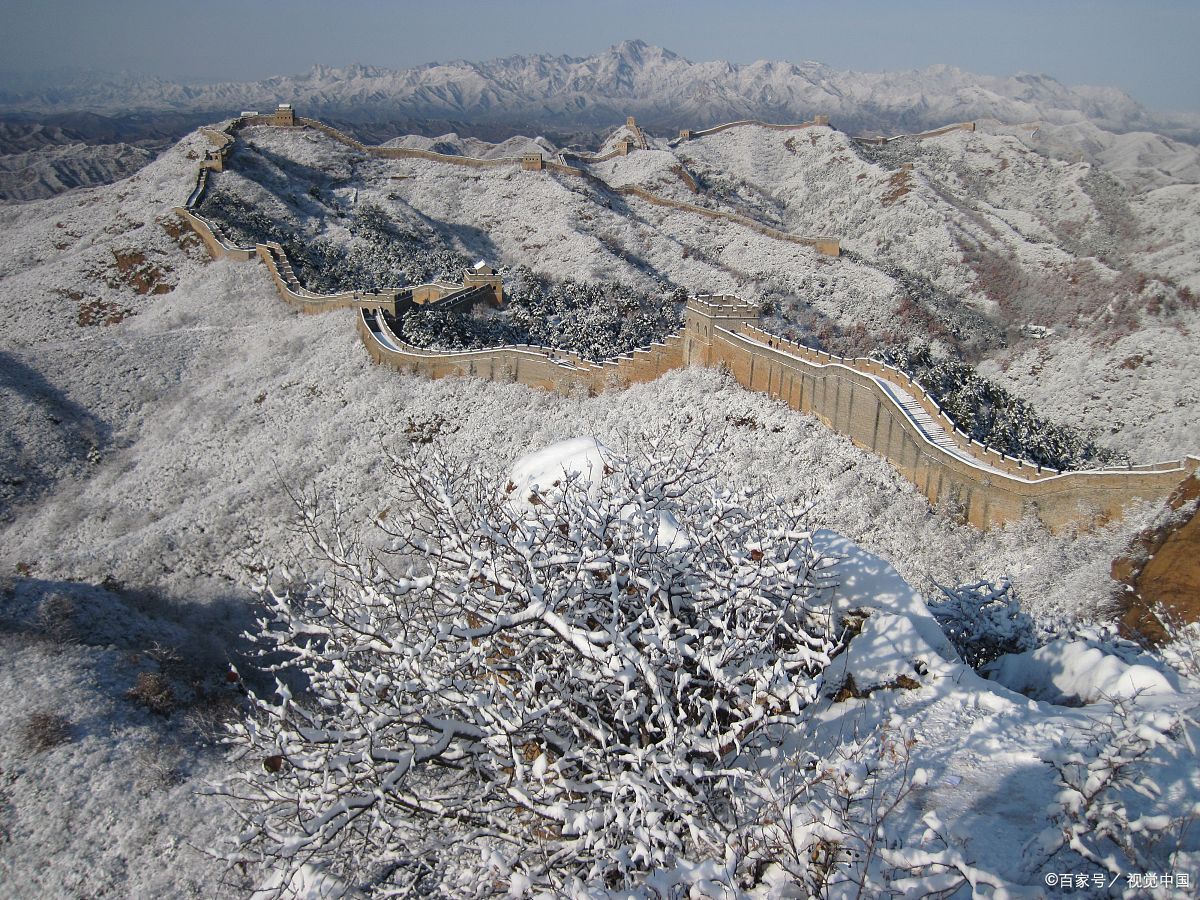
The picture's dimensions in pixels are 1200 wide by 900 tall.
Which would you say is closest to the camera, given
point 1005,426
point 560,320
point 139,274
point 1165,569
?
point 1165,569

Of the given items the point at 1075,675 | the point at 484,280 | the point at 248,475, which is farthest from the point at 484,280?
the point at 1075,675

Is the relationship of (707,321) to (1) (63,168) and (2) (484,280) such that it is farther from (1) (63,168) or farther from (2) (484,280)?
(1) (63,168)

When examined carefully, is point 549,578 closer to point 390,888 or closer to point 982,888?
point 390,888

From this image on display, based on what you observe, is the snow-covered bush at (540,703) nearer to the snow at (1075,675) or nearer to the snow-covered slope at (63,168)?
the snow at (1075,675)

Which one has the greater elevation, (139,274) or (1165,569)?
(1165,569)

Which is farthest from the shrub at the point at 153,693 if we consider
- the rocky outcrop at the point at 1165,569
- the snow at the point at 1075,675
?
the rocky outcrop at the point at 1165,569

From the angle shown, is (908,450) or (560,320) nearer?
(908,450)
